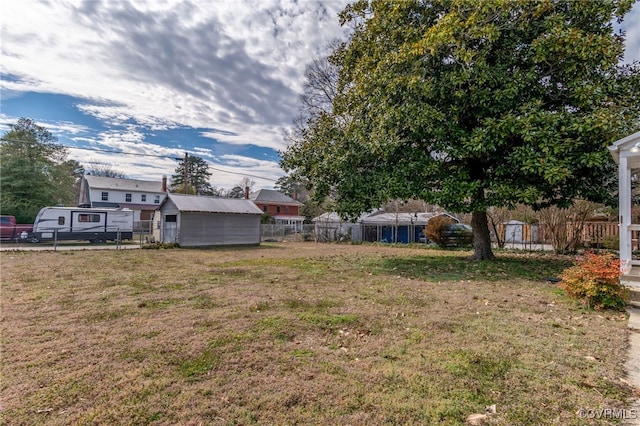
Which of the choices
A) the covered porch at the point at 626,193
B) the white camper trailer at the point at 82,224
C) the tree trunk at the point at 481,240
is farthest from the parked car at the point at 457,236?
the white camper trailer at the point at 82,224

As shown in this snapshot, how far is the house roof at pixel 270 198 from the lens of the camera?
42.1 meters

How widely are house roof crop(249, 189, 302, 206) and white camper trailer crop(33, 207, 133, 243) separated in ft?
67.3

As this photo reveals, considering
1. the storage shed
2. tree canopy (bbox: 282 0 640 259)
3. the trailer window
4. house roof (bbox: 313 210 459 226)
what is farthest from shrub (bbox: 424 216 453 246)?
the trailer window

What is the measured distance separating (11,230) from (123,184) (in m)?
17.1

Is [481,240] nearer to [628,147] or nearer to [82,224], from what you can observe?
[628,147]

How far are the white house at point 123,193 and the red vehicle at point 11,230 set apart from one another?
41.4ft

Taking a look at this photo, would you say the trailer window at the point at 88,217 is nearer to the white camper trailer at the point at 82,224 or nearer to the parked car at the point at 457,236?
the white camper trailer at the point at 82,224

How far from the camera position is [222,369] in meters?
2.97

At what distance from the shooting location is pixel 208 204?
67.8 feet

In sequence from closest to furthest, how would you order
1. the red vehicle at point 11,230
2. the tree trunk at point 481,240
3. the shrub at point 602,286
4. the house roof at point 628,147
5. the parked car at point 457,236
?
the shrub at point 602,286
the house roof at point 628,147
the tree trunk at point 481,240
the parked car at point 457,236
the red vehicle at point 11,230

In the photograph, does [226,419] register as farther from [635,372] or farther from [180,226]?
[180,226]

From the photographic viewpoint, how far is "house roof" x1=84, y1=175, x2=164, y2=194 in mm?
34344

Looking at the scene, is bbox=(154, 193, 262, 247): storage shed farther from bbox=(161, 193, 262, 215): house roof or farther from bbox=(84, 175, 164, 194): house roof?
bbox=(84, 175, 164, 194): house roof

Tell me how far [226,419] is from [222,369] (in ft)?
2.65
